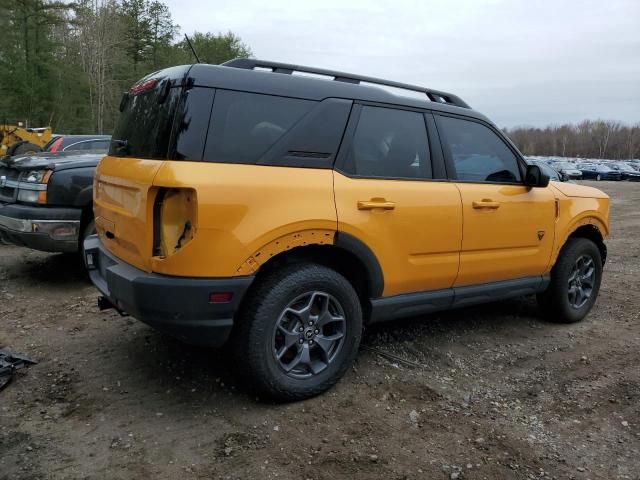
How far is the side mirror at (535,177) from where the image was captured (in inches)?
175

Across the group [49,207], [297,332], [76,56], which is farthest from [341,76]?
[76,56]

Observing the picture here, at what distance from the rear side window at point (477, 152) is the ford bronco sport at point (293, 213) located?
0.05 ft

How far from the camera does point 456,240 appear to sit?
3.95m

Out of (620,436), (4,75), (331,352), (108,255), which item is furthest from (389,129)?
(4,75)

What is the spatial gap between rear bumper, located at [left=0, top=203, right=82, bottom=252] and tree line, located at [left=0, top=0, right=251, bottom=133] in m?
24.5

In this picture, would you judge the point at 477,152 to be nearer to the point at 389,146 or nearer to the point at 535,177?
the point at 535,177

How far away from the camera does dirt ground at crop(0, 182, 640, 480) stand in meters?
2.76

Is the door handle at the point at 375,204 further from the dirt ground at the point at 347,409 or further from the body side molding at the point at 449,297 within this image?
the dirt ground at the point at 347,409

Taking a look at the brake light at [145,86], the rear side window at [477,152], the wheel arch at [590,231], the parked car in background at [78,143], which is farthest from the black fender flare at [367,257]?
the parked car in background at [78,143]

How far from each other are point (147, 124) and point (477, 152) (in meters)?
2.45

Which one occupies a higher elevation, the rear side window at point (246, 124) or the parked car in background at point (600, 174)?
the rear side window at point (246, 124)

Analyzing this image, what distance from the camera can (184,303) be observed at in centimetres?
290

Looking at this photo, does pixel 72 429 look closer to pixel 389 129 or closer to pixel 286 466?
pixel 286 466

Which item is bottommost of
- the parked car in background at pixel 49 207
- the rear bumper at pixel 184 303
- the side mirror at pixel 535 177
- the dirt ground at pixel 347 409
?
the dirt ground at pixel 347 409
